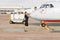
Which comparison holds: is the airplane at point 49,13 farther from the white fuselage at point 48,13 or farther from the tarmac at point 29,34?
the tarmac at point 29,34

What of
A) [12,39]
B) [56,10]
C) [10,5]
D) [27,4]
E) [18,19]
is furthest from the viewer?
[10,5]

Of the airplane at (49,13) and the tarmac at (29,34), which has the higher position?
the airplane at (49,13)

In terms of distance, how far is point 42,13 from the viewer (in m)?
26.5

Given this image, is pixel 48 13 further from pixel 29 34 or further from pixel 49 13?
pixel 29 34

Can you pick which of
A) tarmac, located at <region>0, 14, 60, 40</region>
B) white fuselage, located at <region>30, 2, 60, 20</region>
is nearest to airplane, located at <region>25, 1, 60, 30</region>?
white fuselage, located at <region>30, 2, 60, 20</region>

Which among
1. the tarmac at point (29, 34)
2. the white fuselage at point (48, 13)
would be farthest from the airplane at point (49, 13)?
the tarmac at point (29, 34)

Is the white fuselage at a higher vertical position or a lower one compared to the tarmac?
higher

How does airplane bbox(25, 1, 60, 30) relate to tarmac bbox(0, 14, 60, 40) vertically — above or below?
above

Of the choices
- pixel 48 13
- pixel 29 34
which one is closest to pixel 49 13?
pixel 48 13

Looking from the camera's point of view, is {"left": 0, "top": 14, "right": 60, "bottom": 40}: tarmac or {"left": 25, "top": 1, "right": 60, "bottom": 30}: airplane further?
{"left": 25, "top": 1, "right": 60, "bottom": 30}: airplane

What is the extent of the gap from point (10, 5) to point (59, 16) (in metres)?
94.9

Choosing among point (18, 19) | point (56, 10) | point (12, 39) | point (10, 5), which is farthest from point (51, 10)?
point (10, 5)

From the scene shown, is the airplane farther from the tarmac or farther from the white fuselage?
the tarmac

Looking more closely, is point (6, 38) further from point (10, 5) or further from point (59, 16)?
point (10, 5)
